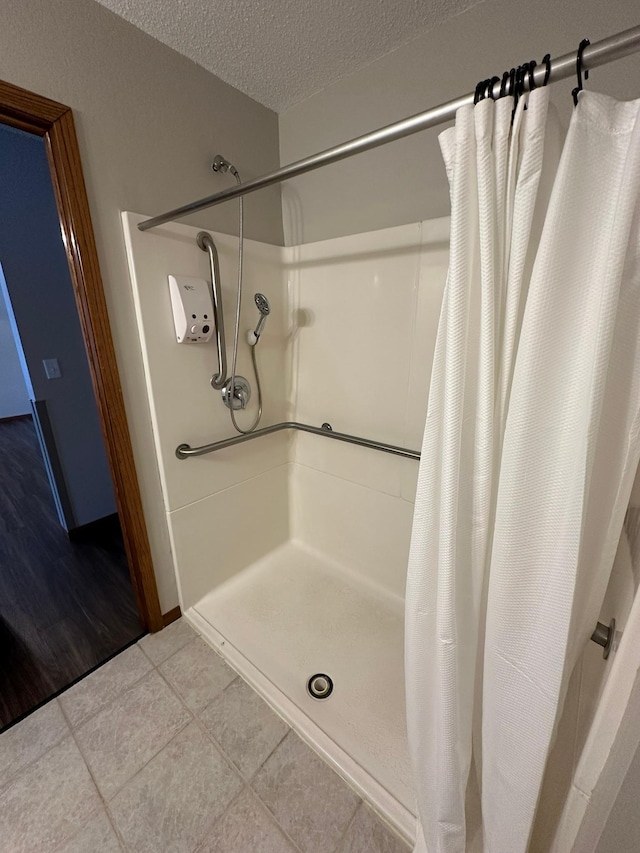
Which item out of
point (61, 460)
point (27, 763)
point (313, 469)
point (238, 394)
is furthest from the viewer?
point (61, 460)

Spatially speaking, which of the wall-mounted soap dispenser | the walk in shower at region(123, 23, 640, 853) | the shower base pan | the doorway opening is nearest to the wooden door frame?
the doorway opening

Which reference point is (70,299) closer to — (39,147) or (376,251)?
(39,147)

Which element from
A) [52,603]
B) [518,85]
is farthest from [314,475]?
[518,85]

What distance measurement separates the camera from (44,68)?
917mm

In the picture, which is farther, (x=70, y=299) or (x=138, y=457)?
(x=70, y=299)

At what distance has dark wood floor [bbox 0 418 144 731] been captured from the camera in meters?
1.31

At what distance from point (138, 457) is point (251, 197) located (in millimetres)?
1178

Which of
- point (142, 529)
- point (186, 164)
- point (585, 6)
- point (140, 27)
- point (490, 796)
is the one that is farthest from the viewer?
point (142, 529)

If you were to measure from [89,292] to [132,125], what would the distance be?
565 millimetres

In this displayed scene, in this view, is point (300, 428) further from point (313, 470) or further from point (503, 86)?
point (503, 86)

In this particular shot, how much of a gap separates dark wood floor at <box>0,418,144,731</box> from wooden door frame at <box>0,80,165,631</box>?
1.11ft

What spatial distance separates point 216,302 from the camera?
1291 millimetres

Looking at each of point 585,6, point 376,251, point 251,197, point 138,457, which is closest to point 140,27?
point 251,197

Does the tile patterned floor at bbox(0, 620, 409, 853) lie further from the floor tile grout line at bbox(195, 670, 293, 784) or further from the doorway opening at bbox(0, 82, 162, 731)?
the doorway opening at bbox(0, 82, 162, 731)
